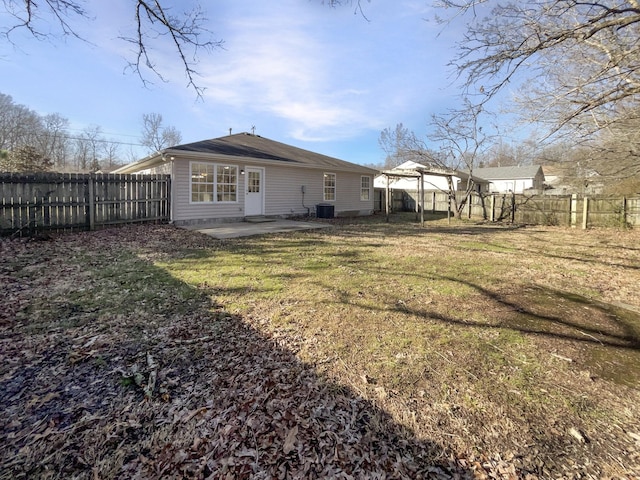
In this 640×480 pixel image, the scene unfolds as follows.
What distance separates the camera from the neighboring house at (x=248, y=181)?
10680 mm

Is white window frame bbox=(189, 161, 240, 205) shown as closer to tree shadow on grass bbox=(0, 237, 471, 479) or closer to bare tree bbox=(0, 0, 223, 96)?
bare tree bbox=(0, 0, 223, 96)

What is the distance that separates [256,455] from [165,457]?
50 cm

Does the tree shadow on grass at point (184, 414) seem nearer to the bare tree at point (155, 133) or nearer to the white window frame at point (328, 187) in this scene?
the white window frame at point (328, 187)

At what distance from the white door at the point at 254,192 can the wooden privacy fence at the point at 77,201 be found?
114 inches

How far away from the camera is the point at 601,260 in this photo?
692 cm

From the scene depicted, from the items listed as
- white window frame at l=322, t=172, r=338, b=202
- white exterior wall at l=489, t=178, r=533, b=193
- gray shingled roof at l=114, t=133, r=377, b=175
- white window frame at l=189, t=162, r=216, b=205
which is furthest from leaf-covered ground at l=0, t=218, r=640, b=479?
white exterior wall at l=489, t=178, r=533, b=193

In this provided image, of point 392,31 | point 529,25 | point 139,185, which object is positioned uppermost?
point 392,31

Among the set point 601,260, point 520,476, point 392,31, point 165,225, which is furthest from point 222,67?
point 601,260

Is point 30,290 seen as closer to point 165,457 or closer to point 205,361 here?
point 205,361

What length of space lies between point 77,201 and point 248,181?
5.46m

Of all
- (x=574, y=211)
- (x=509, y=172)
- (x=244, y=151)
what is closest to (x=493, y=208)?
(x=574, y=211)

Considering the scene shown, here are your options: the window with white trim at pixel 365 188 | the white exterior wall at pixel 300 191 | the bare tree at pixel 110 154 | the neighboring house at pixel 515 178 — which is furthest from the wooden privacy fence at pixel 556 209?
the bare tree at pixel 110 154

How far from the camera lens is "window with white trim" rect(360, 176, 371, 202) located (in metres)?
17.2

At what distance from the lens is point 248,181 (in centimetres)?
1238
